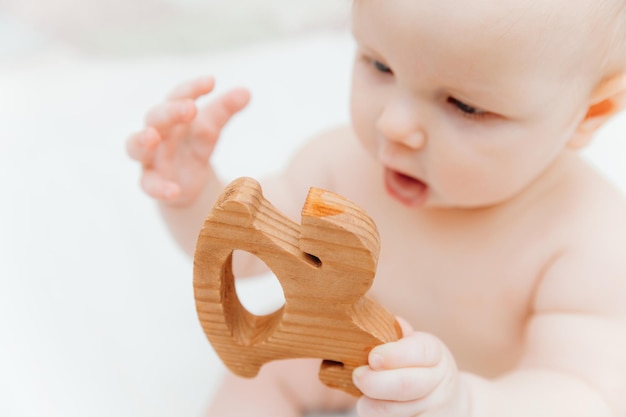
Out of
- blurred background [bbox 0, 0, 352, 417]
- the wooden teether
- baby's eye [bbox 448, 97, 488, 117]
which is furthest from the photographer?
blurred background [bbox 0, 0, 352, 417]

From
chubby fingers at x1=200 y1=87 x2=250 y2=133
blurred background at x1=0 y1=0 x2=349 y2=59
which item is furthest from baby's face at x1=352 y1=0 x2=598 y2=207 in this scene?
blurred background at x1=0 y1=0 x2=349 y2=59

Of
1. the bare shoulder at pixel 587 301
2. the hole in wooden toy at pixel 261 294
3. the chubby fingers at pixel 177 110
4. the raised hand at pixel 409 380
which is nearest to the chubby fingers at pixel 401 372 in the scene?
the raised hand at pixel 409 380

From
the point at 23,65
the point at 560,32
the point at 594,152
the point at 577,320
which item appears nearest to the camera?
the point at 560,32

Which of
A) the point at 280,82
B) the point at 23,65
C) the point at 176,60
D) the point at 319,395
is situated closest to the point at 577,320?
the point at 319,395

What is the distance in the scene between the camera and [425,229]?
0.78 metres

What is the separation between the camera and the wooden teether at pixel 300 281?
509 millimetres

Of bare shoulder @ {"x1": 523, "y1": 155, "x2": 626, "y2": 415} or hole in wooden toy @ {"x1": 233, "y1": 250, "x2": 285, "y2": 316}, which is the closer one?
bare shoulder @ {"x1": 523, "y1": 155, "x2": 626, "y2": 415}

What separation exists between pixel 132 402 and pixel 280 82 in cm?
64

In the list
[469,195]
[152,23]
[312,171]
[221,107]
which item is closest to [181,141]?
[221,107]

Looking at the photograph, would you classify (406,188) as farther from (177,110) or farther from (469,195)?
(177,110)

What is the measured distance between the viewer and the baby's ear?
644 mm

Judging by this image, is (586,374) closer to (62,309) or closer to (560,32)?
(560,32)

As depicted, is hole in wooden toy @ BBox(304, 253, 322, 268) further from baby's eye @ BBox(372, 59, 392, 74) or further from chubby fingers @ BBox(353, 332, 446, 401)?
baby's eye @ BBox(372, 59, 392, 74)

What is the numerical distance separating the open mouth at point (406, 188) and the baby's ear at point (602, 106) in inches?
5.3
